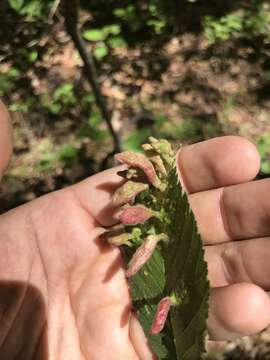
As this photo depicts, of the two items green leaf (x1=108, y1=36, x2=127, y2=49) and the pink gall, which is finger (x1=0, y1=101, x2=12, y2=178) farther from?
green leaf (x1=108, y1=36, x2=127, y2=49)

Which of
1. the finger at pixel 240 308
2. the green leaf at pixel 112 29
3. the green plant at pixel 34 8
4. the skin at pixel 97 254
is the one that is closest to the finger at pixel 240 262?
the skin at pixel 97 254

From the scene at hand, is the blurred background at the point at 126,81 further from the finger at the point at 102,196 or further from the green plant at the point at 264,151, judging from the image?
the finger at the point at 102,196

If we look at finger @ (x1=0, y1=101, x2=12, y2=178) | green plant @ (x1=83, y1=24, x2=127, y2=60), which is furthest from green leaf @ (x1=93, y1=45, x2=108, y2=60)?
finger @ (x1=0, y1=101, x2=12, y2=178)

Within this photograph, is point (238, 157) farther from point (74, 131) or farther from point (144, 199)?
point (74, 131)

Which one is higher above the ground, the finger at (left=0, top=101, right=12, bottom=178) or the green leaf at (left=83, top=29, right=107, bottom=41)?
the finger at (left=0, top=101, right=12, bottom=178)

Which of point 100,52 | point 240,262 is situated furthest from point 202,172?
point 100,52

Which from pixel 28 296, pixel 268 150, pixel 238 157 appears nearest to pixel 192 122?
pixel 268 150

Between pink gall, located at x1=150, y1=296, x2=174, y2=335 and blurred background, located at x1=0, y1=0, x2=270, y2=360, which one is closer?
pink gall, located at x1=150, y1=296, x2=174, y2=335
